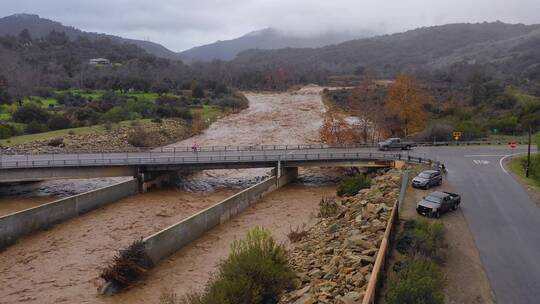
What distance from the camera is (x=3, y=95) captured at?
8481 centimetres

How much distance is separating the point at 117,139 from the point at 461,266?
188 ft

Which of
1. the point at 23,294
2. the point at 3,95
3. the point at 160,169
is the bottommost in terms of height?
the point at 23,294

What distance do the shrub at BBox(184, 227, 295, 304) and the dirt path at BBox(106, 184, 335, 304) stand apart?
4.85m

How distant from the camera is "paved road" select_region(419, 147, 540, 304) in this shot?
1795cm

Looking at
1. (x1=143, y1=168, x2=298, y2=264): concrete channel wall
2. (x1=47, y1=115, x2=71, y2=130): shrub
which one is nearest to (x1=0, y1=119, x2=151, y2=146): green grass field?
(x1=47, y1=115, x2=71, y2=130): shrub

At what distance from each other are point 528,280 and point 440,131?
41878mm

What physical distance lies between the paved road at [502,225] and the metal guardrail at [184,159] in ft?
18.0

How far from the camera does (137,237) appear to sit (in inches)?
1182

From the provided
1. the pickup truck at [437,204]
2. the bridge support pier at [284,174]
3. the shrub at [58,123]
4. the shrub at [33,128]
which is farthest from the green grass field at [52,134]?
the pickup truck at [437,204]

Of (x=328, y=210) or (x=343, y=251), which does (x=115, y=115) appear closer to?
(x=328, y=210)

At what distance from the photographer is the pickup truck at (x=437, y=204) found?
25578 mm

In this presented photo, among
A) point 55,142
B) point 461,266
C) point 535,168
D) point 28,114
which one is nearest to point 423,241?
point 461,266

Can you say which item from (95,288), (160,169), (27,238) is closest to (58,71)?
(160,169)

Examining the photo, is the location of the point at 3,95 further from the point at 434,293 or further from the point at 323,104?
the point at 434,293
